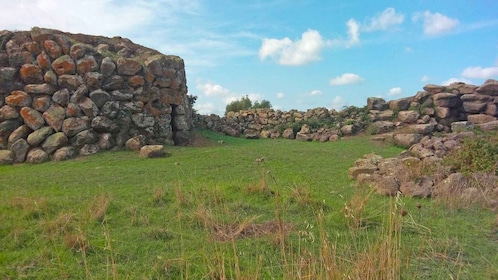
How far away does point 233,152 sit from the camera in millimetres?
11516

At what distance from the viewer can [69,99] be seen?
39.7 feet

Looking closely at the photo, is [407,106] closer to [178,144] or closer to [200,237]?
[178,144]

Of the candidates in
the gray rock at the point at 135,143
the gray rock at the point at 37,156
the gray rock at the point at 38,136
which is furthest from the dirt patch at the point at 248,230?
the gray rock at the point at 38,136

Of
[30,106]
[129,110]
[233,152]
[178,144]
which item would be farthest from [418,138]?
[30,106]

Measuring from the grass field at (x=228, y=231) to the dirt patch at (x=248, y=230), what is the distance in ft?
0.07

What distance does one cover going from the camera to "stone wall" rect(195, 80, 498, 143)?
15281 mm

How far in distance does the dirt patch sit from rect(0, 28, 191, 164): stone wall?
7849 mm

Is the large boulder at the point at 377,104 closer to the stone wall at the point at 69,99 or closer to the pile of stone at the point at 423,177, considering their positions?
the pile of stone at the point at 423,177

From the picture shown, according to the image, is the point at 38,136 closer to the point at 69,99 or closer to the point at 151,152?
the point at 69,99

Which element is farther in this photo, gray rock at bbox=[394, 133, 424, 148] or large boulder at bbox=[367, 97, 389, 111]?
large boulder at bbox=[367, 97, 389, 111]

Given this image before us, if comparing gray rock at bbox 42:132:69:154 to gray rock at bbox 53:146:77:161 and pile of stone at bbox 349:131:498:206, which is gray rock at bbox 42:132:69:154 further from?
pile of stone at bbox 349:131:498:206

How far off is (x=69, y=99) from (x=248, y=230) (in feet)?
30.3

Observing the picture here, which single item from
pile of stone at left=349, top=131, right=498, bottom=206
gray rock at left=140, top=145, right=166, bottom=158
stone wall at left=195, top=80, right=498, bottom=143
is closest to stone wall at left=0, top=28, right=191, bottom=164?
gray rock at left=140, top=145, right=166, bottom=158

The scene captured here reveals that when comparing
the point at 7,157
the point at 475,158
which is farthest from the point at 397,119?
the point at 7,157
